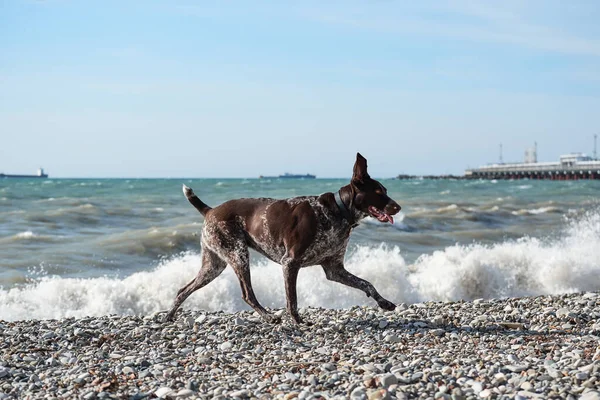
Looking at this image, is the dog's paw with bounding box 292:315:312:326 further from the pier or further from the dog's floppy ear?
the pier

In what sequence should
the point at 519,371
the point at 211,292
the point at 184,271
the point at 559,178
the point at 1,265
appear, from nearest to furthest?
the point at 519,371 → the point at 211,292 → the point at 184,271 → the point at 1,265 → the point at 559,178

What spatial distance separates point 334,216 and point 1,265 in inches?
439

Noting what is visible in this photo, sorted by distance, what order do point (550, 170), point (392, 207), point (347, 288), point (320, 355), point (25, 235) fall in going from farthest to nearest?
point (550, 170) < point (25, 235) < point (347, 288) < point (392, 207) < point (320, 355)

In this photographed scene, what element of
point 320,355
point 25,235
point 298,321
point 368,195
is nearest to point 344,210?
point 368,195

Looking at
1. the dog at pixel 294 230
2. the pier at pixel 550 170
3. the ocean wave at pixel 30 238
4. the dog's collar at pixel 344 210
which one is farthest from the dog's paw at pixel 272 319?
the pier at pixel 550 170

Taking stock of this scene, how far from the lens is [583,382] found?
5707 millimetres

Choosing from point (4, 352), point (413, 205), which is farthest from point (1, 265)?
point (413, 205)

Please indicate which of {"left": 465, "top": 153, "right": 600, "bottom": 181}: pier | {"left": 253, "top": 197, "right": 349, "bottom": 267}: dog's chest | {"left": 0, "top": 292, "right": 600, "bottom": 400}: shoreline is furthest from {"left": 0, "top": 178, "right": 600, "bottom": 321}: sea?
{"left": 465, "top": 153, "right": 600, "bottom": 181}: pier

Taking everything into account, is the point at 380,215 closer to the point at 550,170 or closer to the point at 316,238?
the point at 316,238

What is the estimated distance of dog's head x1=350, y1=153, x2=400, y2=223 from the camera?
26.3 feet

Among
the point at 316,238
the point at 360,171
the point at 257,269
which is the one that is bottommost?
the point at 257,269

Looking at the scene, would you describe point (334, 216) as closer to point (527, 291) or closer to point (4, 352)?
point (4, 352)

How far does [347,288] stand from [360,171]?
5.82m

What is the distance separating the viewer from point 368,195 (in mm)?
8094
